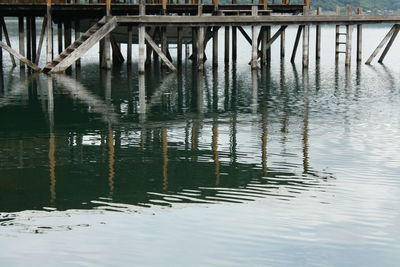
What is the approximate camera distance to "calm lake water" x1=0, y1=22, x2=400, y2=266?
13523 mm

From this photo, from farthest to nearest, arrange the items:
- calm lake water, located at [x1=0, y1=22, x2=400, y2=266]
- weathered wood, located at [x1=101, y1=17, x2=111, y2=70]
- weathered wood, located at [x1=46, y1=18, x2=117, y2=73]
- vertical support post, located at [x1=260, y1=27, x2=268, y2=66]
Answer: vertical support post, located at [x1=260, y1=27, x2=268, y2=66]
weathered wood, located at [x1=101, y1=17, x2=111, y2=70]
weathered wood, located at [x1=46, y1=18, x2=117, y2=73]
calm lake water, located at [x1=0, y1=22, x2=400, y2=266]

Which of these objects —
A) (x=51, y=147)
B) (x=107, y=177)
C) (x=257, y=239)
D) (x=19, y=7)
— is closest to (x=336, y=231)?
(x=257, y=239)

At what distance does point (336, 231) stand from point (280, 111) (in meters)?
15.2

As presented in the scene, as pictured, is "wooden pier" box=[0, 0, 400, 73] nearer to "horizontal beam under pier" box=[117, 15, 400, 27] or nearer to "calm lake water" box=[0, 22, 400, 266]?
"horizontal beam under pier" box=[117, 15, 400, 27]

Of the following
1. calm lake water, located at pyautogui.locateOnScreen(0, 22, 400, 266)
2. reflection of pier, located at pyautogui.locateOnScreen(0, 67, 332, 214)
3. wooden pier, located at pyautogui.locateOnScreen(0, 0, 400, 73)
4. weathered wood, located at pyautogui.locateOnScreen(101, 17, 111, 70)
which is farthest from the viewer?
weathered wood, located at pyautogui.locateOnScreen(101, 17, 111, 70)

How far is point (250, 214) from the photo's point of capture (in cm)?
1534

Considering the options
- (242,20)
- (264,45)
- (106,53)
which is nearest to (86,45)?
(106,53)

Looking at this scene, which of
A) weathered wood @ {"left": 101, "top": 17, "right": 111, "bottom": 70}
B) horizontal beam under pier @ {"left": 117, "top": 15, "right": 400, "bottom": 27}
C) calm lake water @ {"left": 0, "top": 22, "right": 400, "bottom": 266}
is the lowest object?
calm lake water @ {"left": 0, "top": 22, "right": 400, "bottom": 266}

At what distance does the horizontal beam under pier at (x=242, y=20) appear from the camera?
40875 mm

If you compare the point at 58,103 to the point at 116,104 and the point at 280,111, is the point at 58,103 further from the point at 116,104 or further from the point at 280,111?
the point at 280,111

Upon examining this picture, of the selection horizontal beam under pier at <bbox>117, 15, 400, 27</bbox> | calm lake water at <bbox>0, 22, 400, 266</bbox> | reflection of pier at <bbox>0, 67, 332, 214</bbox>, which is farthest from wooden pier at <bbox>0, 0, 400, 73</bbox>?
reflection of pier at <bbox>0, 67, 332, 214</bbox>

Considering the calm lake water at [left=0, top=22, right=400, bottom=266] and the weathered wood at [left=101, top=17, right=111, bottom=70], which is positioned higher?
the weathered wood at [left=101, top=17, right=111, bottom=70]

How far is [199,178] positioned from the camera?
731 inches

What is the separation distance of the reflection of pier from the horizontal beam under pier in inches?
547
